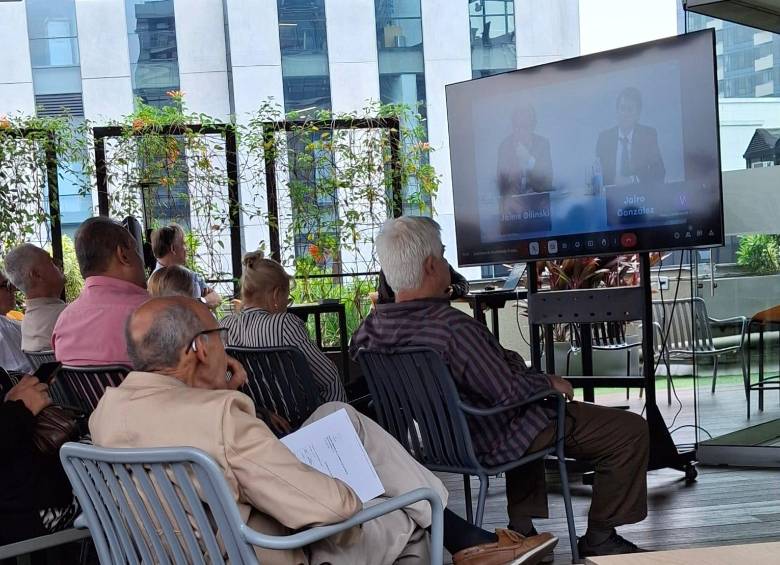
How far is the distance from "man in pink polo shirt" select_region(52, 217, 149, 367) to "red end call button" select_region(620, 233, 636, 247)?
210cm

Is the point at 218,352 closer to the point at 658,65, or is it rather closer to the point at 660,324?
the point at 658,65

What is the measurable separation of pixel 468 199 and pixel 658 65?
1159 mm

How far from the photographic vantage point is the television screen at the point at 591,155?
412 centimetres

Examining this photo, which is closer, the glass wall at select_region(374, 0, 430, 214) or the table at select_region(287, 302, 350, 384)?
the table at select_region(287, 302, 350, 384)

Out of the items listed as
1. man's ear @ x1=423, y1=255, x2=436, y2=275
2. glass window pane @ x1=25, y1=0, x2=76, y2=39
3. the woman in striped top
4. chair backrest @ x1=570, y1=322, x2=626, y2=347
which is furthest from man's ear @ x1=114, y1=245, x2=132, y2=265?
glass window pane @ x1=25, y1=0, x2=76, y2=39

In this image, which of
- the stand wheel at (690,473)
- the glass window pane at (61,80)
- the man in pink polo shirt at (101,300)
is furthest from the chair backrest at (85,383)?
the glass window pane at (61,80)

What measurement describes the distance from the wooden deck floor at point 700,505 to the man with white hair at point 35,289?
2.01 meters

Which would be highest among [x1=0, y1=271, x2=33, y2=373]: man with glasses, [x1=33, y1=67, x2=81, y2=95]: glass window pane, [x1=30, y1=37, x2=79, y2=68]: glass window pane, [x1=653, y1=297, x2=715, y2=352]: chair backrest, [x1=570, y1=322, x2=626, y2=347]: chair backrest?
[x1=30, y1=37, x2=79, y2=68]: glass window pane

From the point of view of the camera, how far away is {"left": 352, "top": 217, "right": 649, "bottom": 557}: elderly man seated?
3.04 m

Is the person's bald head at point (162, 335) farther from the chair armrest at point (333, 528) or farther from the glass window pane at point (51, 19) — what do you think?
the glass window pane at point (51, 19)

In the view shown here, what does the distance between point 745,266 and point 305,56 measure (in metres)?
6.70

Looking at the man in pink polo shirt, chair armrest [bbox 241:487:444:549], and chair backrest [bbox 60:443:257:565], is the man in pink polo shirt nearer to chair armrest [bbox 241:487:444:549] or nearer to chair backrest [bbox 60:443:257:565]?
chair backrest [bbox 60:443:257:565]

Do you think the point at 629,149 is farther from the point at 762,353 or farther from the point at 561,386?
the point at 561,386

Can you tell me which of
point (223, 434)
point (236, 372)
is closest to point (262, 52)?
point (236, 372)
